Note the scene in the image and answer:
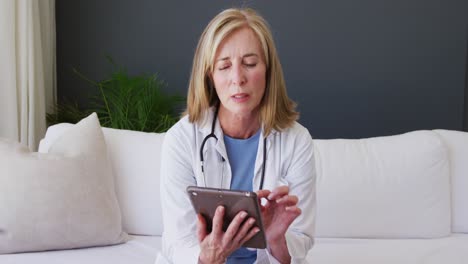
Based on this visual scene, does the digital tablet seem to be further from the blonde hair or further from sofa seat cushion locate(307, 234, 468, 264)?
sofa seat cushion locate(307, 234, 468, 264)

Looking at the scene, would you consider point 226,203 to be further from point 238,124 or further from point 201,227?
point 238,124

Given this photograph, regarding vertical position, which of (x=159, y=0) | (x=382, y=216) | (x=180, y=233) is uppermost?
(x=159, y=0)

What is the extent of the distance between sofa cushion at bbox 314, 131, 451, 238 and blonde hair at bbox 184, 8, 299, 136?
72 centimetres

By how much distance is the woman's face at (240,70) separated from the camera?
1.64 m

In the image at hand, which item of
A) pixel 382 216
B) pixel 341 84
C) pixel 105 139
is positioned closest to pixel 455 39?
pixel 341 84

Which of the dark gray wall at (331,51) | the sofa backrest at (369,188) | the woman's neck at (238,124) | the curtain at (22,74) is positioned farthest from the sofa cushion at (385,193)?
the curtain at (22,74)

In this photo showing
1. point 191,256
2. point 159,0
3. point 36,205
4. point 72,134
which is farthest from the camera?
point 159,0

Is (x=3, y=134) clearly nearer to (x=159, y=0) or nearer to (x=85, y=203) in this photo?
(x=85, y=203)

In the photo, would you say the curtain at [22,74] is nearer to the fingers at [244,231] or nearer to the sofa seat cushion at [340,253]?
the sofa seat cushion at [340,253]

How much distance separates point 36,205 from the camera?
2.14 m

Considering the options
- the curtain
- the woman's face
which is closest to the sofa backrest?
the curtain

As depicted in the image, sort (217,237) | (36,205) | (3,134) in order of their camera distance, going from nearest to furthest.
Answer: (217,237) → (36,205) → (3,134)

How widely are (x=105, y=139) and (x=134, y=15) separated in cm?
118

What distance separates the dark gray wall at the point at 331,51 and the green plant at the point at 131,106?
0.12 m
